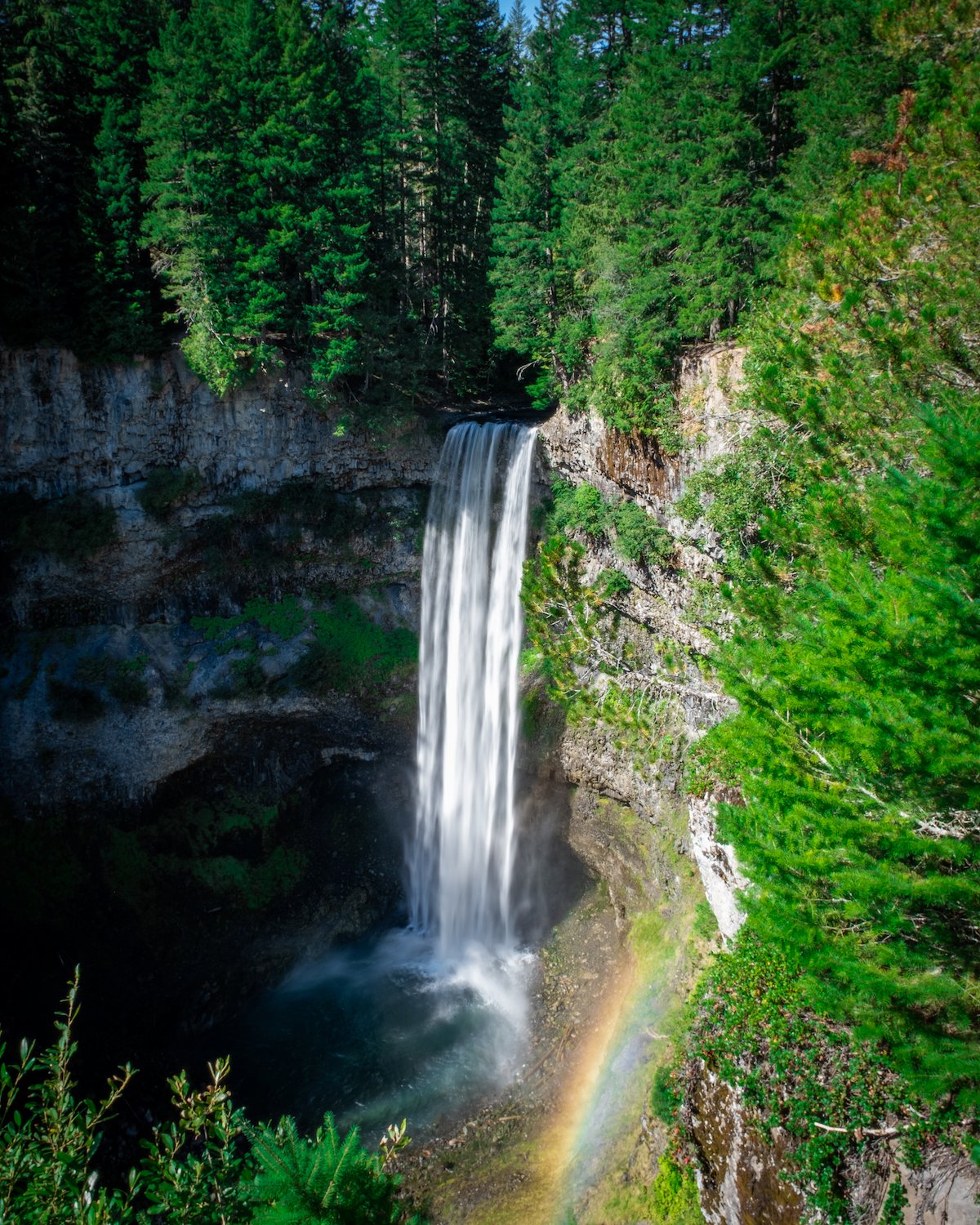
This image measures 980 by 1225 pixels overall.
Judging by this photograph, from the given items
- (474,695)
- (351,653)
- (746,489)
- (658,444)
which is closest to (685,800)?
(474,695)

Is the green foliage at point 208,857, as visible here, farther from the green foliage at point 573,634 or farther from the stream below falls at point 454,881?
the green foliage at point 573,634

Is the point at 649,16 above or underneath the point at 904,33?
above

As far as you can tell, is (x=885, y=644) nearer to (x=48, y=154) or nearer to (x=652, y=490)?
(x=652, y=490)

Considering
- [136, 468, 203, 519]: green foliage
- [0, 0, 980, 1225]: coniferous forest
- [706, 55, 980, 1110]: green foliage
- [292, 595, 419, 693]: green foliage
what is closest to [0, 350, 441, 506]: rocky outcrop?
[136, 468, 203, 519]: green foliage

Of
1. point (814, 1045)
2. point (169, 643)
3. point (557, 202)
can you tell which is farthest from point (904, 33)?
point (169, 643)

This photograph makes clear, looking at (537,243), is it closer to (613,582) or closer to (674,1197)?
(613,582)

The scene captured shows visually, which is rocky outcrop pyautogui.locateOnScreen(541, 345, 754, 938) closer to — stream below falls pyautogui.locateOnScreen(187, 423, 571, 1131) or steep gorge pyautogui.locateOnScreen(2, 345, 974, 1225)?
steep gorge pyautogui.locateOnScreen(2, 345, 974, 1225)
